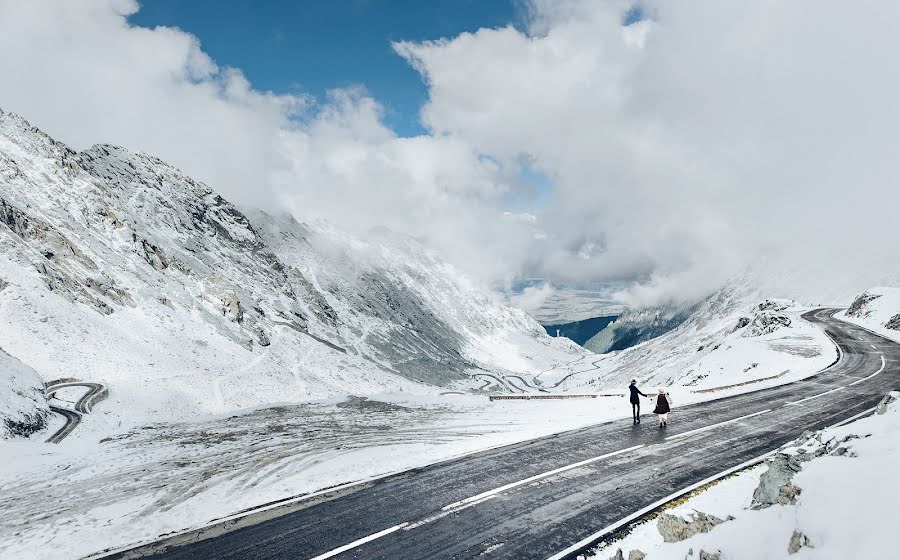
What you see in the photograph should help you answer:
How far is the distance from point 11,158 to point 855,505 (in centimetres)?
13488

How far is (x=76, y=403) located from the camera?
4197cm

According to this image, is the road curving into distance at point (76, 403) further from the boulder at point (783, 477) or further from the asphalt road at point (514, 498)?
the boulder at point (783, 477)

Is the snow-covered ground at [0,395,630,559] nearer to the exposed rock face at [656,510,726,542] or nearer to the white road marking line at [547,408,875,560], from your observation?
the white road marking line at [547,408,875,560]

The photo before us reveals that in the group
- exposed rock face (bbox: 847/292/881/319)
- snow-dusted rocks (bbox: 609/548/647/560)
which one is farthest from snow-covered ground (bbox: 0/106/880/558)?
exposed rock face (bbox: 847/292/881/319)

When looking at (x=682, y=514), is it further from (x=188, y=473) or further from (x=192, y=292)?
(x=192, y=292)

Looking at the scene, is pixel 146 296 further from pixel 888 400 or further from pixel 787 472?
pixel 888 400

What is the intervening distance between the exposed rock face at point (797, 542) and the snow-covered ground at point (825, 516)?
0.7 inches

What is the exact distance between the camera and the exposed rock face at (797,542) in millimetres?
6682

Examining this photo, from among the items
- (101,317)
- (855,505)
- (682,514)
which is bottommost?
(682,514)

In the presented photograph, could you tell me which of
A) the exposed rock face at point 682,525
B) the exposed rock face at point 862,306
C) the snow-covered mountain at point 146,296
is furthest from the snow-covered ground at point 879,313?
the snow-covered mountain at point 146,296

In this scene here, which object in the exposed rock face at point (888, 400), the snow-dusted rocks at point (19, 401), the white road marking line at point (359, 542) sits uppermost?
the snow-dusted rocks at point (19, 401)

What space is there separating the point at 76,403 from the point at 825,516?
53.8 meters

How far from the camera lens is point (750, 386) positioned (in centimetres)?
3003

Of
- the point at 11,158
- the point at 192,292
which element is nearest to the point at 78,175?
the point at 11,158
